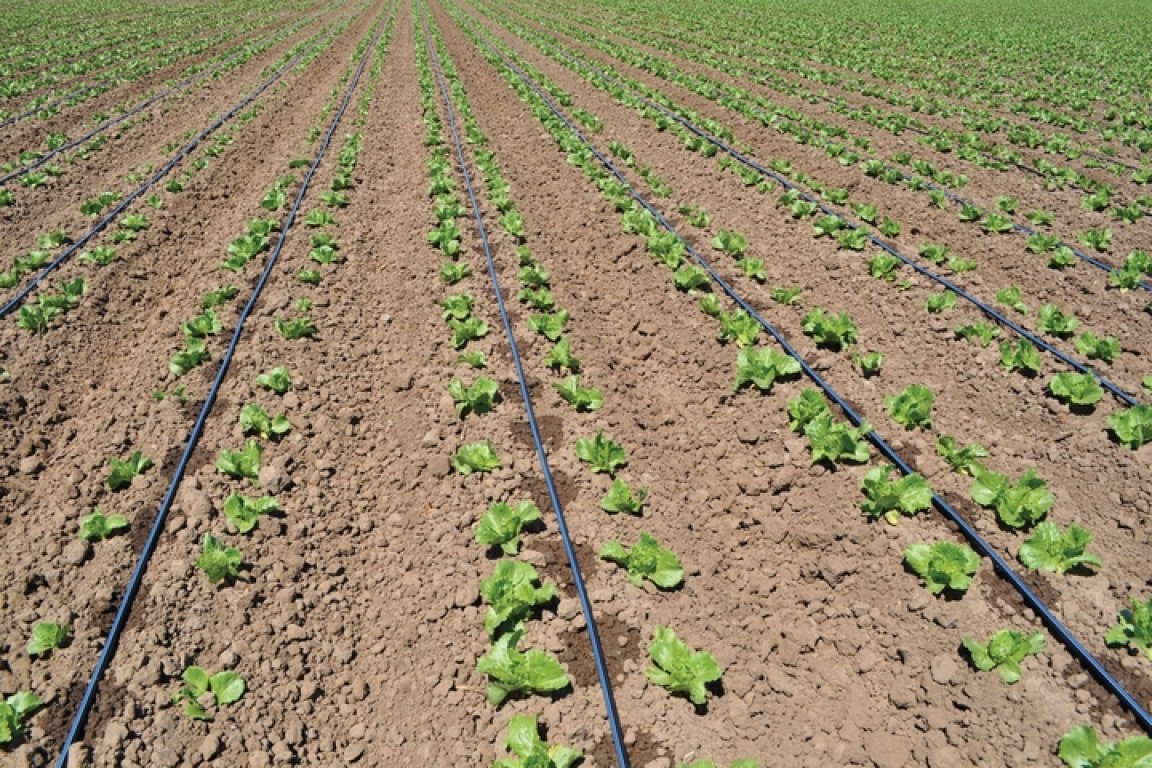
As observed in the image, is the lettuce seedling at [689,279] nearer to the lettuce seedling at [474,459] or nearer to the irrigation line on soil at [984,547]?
the irrigation line on soil at [984,547]

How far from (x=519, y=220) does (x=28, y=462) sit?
6795 millimetres

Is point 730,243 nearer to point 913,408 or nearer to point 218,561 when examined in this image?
point 913,408

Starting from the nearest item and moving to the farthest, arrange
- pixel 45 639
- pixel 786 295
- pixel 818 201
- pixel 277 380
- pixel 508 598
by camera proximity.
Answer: pixel 45 639 → pixel 508 598 → pixel 277 380 → pixel 786 295 → pixel 818 201

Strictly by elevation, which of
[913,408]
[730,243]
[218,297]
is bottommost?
[913,408]

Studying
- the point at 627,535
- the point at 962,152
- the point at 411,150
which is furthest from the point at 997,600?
the point at 411,150

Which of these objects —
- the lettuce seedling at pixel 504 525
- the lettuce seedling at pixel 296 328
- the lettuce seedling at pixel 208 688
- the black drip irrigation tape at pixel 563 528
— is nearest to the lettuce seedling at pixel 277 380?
the lettuce seedling at pixel 296 328

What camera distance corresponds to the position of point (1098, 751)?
11.8ft

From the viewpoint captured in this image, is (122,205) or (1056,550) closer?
(1056,550)

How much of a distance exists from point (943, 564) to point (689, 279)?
4.63 metres

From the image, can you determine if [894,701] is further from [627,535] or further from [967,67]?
[967,67]

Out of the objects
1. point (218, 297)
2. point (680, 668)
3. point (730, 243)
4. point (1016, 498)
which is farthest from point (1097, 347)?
point (218, 297)

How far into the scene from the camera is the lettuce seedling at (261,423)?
6.16 metres

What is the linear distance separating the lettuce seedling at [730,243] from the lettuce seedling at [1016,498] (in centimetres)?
475

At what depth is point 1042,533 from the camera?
4.91m
